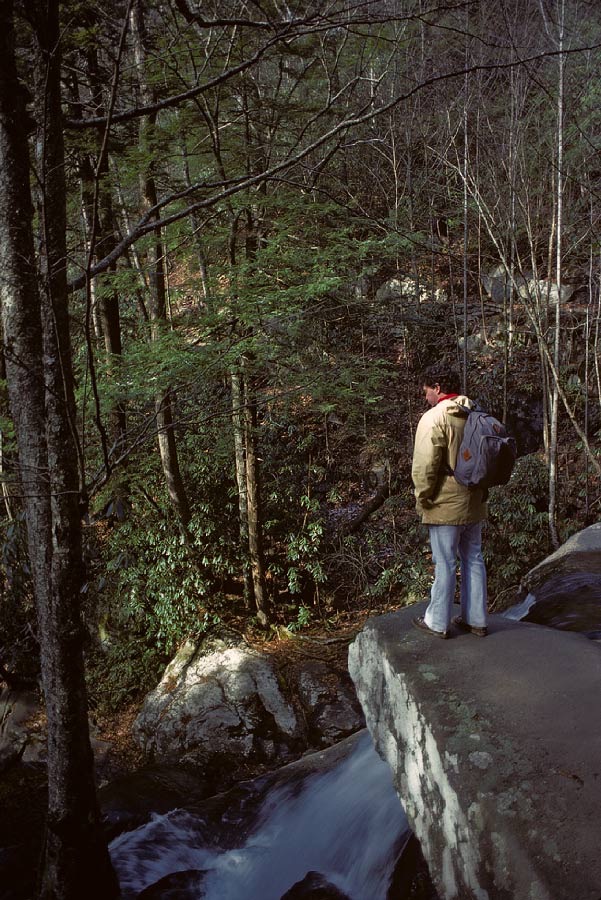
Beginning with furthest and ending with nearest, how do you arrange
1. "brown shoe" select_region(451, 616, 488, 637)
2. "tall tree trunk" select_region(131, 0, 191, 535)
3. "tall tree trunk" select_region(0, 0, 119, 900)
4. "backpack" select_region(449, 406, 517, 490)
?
"tall tree trunk" select_region(131, 0, 191, 535), "brown shoe" select_region(451, 616, 488, 637), "backpack" select_region(449, 406, 517, 490), "tall tree trunk" select_region(0, 0, 119, 900)

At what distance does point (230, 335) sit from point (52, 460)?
3.02 metres

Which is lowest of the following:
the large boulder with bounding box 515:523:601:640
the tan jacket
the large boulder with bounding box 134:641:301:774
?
the large boulder with bounding box 134:641:301:774

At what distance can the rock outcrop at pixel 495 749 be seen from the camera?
2.58 meters

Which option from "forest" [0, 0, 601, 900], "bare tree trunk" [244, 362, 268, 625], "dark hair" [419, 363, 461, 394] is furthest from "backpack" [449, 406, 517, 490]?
"dark hair" [419, 363, 461, 394]

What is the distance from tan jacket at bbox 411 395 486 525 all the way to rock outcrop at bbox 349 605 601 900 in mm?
1042

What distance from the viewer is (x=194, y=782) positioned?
6594mm

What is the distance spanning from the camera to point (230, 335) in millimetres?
6219

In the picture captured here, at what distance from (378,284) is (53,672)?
45.7 ft

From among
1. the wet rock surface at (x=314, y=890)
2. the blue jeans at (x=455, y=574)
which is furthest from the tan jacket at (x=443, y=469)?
the wet rock surface at (x=314, y=890)

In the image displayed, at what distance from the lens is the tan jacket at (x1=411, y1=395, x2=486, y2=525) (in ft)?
13.5

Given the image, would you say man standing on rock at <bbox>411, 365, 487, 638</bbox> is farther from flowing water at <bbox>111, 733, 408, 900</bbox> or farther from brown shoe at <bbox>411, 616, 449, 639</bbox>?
flowing water at <bbox>111, 733, 408, 900</bbox>

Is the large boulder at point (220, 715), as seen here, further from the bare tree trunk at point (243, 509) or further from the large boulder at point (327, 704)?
the bare tree trunk at point (243, 509)

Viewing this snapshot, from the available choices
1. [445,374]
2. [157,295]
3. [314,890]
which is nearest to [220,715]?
[314,890]

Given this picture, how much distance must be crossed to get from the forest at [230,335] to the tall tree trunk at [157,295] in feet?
0.13
